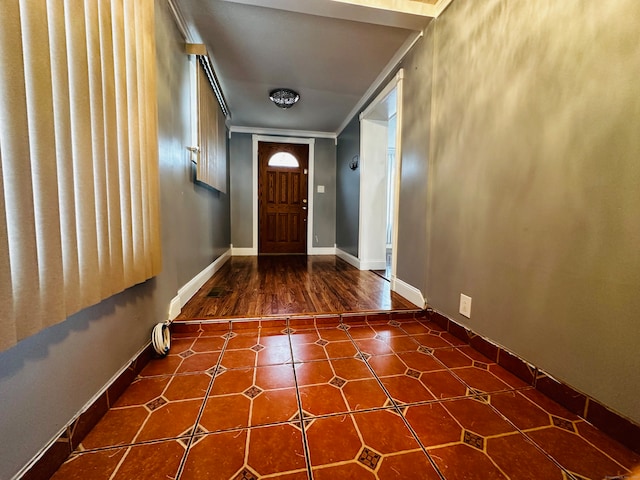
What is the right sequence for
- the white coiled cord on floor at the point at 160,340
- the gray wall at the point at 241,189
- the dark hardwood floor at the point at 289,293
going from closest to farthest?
the white coiled cord on floor at the point at 160,340, the dark hardwood floor at the point at 289,293, the gray wall at the point at 241,189

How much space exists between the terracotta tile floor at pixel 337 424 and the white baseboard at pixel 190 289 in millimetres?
375

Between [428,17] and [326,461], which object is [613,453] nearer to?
[326,461]

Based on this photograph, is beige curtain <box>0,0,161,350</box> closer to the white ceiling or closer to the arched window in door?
the white ceiling

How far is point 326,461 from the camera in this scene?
2.73ft

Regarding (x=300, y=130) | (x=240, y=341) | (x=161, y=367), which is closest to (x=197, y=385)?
(x=161, y=367)

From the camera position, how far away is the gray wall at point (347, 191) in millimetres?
3713

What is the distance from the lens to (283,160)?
479cm

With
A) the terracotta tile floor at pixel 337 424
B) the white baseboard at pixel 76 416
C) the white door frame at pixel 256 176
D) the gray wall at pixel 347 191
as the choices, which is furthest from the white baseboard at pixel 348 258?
the white baseboard at pixel 76 416

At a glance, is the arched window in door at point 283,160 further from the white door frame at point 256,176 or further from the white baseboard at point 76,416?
the white baseboard at point 76,416

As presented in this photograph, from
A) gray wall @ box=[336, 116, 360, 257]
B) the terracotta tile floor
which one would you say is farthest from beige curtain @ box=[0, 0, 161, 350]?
gray wall @ box=[336, 116, 360, 257]

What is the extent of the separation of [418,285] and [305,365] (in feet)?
3.93

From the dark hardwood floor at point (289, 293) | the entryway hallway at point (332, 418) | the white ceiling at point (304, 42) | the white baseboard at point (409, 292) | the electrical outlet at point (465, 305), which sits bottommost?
the entryway hallway at point (332, 418)

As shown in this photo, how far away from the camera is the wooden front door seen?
4746mm

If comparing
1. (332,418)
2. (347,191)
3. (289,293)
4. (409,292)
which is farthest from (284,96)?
(332,418)
